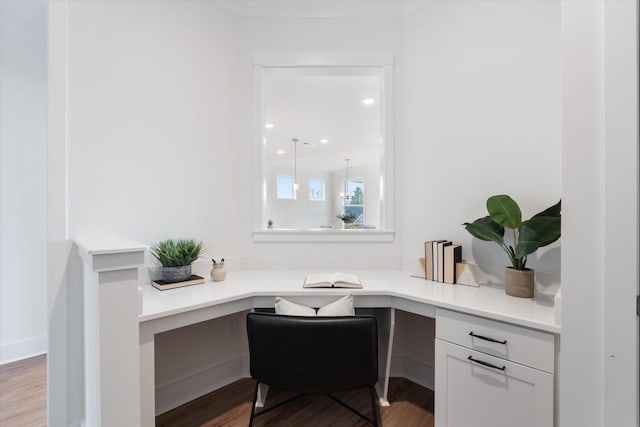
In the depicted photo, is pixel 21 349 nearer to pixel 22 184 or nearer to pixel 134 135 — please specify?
pixel 22 184

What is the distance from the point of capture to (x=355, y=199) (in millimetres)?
9188

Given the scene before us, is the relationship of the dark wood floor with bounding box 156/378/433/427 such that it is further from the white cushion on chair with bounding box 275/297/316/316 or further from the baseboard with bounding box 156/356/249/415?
the white cushion on chair with bounding box 275/297/316/316

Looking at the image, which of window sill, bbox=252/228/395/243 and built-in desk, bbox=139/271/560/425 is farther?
window sill, bbox=252/228/395/243

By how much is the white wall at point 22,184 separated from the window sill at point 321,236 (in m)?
1.86

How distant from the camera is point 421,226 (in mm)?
2160

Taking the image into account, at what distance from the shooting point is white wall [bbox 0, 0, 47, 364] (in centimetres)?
226

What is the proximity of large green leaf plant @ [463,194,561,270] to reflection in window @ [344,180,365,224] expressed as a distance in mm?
7275

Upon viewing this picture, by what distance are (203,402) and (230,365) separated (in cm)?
28

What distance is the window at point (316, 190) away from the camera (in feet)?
31.1

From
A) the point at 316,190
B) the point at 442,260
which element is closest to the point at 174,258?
the point at 442,260

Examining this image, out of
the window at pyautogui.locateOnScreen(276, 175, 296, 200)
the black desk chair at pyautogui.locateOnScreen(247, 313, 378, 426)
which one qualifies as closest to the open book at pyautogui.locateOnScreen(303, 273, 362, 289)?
the black desk chair at pyautogui.locateOnScreen(247, 313, 378, 426)

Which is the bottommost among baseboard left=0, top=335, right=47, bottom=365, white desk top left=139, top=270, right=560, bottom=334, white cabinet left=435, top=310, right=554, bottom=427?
baseboard left=0, top=335, right=47, bottom=365

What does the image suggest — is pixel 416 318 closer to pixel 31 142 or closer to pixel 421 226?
pixel 421 226

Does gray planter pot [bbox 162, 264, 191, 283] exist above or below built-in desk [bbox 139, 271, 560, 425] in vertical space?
above
